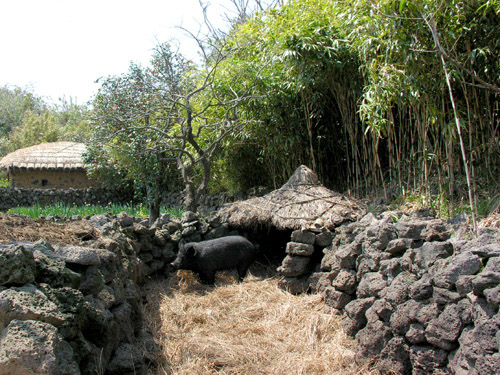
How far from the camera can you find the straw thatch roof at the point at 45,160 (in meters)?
15.8

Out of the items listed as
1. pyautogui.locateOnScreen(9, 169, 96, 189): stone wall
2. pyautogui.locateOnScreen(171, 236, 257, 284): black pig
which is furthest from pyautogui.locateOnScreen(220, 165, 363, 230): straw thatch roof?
pyautogui.locateOnScreen(9, 169, 96, 189): stone wall

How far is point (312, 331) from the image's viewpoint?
428 cm

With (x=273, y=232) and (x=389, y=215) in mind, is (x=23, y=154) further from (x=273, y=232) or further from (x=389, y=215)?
(x=389, y=215)

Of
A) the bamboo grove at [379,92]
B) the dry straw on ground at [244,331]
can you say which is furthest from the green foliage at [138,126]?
the dry straw on ground at [244,331]

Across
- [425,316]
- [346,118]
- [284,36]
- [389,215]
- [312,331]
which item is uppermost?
[284,36]

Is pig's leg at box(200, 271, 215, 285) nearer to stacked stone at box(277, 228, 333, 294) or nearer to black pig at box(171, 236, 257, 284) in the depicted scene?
black pig at box(171, 236, 257, 284)

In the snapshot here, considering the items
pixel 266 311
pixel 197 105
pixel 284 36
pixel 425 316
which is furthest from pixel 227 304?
pixel 197 105

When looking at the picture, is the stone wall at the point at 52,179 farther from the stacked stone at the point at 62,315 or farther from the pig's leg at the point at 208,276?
the stacked stone at the point at 62,315

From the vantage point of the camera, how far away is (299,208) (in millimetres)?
5793

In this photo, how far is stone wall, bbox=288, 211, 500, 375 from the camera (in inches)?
102

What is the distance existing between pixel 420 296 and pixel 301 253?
90.6 inches

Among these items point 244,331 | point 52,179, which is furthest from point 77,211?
point 244,331

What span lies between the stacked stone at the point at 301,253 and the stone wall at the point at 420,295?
2.14 ft

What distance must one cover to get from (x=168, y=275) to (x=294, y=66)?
350cm
